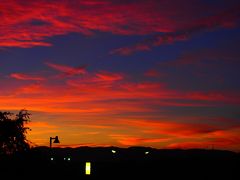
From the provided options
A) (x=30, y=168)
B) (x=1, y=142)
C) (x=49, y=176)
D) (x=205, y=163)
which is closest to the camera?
(x=1, y=142)

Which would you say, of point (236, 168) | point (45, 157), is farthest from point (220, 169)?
point (45, 157)

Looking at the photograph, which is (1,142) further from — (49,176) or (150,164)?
(150,164)

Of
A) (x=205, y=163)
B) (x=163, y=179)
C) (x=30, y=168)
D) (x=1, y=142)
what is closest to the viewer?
(x=1, y=142)

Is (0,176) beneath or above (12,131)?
beneath

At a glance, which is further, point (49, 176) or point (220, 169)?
point (220, 169)

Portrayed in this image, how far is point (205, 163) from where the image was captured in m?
44.6

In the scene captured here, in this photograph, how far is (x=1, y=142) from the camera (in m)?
23.1

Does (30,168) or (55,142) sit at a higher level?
(55,142)

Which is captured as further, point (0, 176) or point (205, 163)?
point (205, 163)

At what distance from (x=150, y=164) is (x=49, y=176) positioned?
17.6 metres

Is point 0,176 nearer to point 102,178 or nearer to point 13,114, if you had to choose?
point 13,114

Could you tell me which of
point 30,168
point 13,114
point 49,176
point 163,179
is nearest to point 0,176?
point 30,168

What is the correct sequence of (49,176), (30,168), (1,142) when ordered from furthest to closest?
(49,176), (30,168), (1,142)

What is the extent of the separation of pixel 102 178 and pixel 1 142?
21.1 meters
